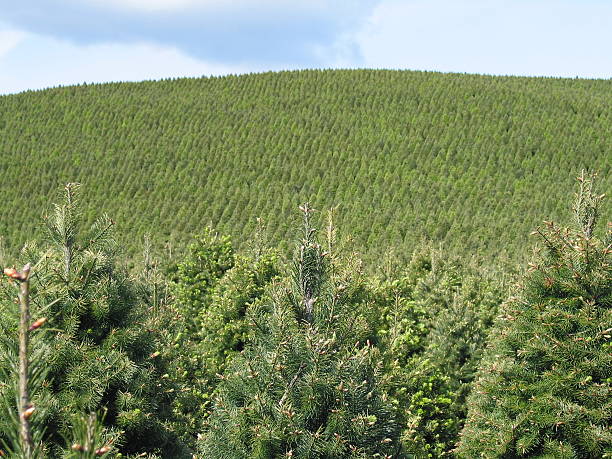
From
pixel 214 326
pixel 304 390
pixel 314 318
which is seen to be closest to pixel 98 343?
pixel 314 318

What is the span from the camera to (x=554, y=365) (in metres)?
6.23

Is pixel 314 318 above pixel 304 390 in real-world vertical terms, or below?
above

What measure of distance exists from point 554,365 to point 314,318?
265 centimetres

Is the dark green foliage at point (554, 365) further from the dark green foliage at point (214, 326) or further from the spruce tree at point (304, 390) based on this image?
the dark green foliage at point (214, 326)

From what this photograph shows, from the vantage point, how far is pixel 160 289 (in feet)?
45.2

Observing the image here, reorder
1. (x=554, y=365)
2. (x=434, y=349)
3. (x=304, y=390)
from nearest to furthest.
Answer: (x=304, y=390), (x=554, y=365), (x=434, y=349)

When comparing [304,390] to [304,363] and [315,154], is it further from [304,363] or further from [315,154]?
[315,154]

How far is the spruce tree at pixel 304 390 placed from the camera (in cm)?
455

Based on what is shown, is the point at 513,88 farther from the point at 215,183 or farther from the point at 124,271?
the point at 124,271

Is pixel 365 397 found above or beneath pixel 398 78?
beneath

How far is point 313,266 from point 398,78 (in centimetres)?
6265

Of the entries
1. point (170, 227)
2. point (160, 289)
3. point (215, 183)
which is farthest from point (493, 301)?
point (215, 183)

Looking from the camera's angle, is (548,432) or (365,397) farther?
(548,432)

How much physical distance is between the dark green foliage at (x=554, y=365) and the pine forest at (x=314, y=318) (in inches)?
0.8
